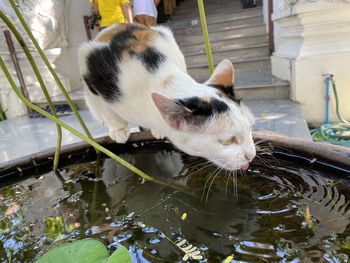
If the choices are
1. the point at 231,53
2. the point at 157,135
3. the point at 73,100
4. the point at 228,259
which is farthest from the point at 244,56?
the point at 228,259

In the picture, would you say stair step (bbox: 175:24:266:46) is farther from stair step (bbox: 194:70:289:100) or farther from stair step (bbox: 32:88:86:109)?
stair step (bbox: 32:88:86:109)

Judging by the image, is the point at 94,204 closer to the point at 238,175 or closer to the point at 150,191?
the point at 150,191

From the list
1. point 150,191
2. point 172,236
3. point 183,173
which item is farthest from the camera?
point 183,173

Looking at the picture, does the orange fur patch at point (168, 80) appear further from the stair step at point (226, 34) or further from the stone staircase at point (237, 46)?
the stair step at point (226, 34)

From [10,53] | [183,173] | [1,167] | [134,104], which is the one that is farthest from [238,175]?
[10,53]

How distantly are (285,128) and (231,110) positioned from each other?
125cm

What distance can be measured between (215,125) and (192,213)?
0.30 m

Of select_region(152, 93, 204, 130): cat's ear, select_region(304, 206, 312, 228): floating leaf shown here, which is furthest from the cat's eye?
select_region(304, 206, 312, 228): floating leaf

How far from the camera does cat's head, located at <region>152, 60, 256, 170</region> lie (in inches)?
40.3

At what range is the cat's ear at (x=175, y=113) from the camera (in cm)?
96

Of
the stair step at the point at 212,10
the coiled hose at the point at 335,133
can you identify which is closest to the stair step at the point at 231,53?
the stair step at the point at 212,10

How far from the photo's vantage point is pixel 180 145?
1216mm

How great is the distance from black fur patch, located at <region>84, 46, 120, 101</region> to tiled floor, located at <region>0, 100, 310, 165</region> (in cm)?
101

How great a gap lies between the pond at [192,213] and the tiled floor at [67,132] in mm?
986
